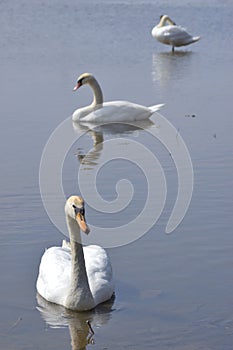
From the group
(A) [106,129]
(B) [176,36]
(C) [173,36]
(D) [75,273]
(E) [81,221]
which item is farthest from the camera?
(B) [176,36]

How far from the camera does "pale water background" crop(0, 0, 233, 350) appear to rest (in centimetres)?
593

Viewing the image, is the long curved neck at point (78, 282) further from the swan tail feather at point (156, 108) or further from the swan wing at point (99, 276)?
the swan tail feather at point (156, 108)

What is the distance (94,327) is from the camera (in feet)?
19.6

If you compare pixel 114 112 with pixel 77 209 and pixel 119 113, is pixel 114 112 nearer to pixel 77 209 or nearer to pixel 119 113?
pixel 119 113

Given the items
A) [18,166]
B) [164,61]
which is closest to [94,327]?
[18,166]

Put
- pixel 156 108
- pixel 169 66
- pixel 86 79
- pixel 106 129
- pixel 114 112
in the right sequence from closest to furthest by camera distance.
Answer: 1. pixel 106 129
2. pixel 156 108
3. pixel 114 112
4. pixel 86 79
5. pixel 169 66

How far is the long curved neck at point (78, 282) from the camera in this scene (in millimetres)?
6188

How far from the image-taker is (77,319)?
20.2ft

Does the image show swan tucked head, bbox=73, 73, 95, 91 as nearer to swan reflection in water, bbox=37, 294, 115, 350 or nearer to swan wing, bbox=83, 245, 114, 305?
swan wing, bbox=83, 245, 114, 305

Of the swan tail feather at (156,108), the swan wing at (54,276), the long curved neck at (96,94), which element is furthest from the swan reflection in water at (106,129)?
the swan wing at (54,276)

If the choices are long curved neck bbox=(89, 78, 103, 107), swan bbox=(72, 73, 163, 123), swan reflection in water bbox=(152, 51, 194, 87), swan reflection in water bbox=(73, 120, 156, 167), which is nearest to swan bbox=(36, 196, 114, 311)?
swan reflection in water bbox=(73, 120, 156, 167)

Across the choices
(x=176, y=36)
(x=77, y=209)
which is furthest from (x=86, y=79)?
(x=176, y=36)

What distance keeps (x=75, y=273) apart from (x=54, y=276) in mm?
326

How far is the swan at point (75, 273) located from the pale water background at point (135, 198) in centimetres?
10
